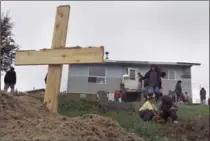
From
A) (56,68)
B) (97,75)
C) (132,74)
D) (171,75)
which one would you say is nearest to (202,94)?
(171,75)

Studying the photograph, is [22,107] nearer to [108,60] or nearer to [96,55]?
[96,55]

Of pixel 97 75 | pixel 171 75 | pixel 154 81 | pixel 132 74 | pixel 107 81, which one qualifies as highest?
pixel 171 75

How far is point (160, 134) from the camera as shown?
31.6ft

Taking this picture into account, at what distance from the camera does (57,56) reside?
5.74m

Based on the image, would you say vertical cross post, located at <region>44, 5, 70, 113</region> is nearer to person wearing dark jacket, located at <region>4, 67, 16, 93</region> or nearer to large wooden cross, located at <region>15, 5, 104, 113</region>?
large wooden cross, located at <region>15, 5, 104, 113</region>

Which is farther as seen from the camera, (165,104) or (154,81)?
(154,81)

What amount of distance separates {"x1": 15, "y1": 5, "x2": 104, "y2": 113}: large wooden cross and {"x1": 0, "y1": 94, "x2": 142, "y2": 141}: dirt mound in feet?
0.81

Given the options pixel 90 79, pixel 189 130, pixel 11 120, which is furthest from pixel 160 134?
pixel 90 79

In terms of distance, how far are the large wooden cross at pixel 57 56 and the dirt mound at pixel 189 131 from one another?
4.37 m

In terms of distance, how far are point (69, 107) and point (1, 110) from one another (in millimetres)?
11495

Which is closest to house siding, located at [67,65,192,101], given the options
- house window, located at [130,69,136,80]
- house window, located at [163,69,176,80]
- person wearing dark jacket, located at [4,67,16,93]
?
house window, located at [163,69,176,80]

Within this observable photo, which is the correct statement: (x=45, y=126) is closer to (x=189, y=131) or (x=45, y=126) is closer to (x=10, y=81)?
(x=189, y=131)

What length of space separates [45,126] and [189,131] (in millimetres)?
6794

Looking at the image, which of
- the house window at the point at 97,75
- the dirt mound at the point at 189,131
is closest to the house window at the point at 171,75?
the house window at the point at 97,75
